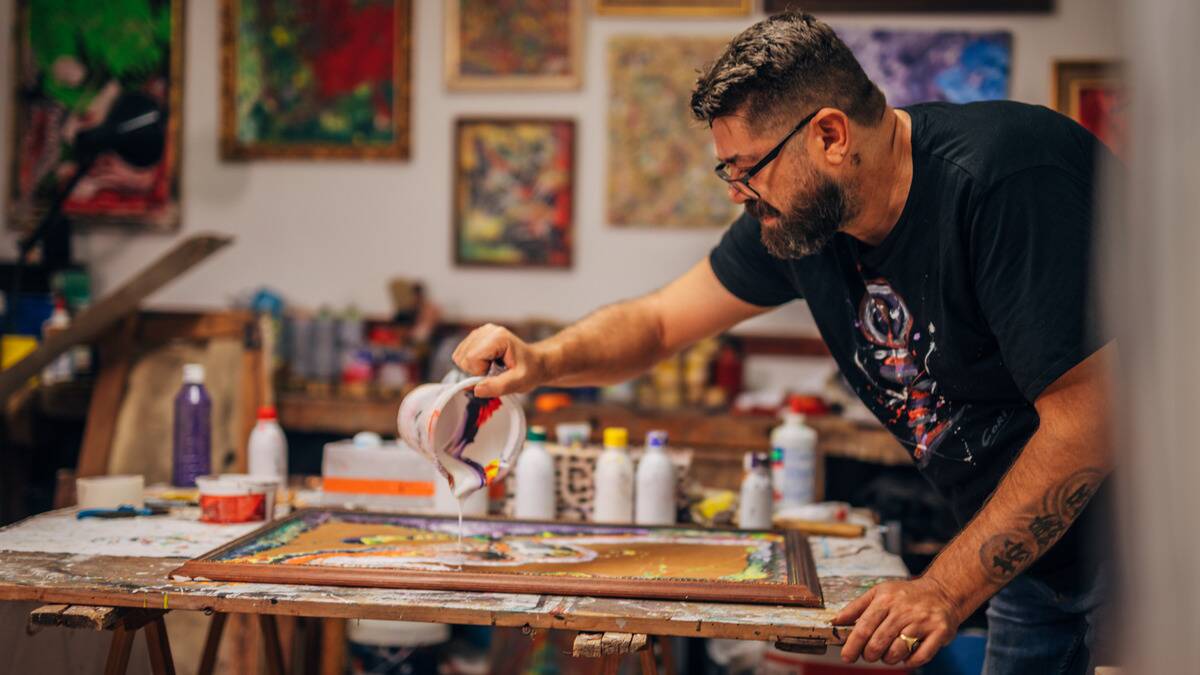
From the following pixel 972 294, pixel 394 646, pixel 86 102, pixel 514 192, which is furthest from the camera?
pixel 86 102

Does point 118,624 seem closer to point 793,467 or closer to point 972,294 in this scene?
point 972,294

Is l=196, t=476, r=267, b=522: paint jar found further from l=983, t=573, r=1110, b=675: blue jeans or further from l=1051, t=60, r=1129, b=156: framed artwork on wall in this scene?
l=1051, t=60, r=1129, b=156: framed artwork on wall

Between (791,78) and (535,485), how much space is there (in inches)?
47.8

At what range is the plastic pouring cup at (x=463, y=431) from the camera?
94.0 inches

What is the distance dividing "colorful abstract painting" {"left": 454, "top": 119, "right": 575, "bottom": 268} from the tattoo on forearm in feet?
11.9

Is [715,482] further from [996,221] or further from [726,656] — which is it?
[996,221]

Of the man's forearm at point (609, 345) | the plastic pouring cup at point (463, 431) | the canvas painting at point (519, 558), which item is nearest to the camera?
the canvas painting at point (519, 558)

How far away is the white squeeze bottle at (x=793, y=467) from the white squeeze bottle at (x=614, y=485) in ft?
1.71

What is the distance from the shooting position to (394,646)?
12.9 feet

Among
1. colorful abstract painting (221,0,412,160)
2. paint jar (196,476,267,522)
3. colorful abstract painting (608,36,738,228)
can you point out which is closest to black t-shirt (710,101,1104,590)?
paint jar (196,476,267,522)

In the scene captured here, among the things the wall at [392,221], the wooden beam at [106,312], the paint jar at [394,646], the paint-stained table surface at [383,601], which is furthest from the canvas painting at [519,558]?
the wall at [392,221]

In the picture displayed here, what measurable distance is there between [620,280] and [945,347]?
3295 millimetres

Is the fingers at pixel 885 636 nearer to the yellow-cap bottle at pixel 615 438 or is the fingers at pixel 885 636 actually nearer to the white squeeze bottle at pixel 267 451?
the yellow-cap bottle at pixel 615 438

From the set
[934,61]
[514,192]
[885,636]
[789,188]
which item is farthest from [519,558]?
[934,61]
